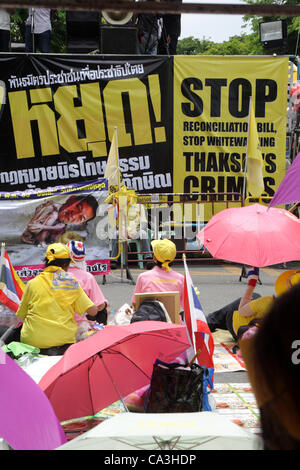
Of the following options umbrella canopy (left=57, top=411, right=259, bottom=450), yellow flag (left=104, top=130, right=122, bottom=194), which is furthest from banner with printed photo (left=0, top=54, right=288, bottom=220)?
umbrella canopy (left=57, top=411, right=259, bottom=450)

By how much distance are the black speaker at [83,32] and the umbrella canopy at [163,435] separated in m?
13.0

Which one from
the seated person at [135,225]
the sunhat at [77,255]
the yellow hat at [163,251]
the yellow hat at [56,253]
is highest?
the yellow hat at [56,253]

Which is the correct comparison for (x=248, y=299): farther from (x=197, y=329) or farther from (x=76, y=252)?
(x=197, y=329)

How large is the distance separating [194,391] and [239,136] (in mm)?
10516

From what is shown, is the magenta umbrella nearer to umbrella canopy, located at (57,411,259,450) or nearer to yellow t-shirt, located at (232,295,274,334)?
umbrella canopy, located at (57,411,259,450)

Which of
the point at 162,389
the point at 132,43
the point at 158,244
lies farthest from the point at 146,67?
the point at 162,389

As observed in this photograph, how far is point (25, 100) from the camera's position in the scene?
538 inches

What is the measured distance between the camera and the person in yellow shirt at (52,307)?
538 centimetres

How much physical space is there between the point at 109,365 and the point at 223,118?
1041 centimetres

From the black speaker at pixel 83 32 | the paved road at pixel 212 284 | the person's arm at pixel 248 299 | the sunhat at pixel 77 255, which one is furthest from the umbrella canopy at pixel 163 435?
the black speaker at pixel 83 32

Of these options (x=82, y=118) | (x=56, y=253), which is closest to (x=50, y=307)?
(x=56, y=253)

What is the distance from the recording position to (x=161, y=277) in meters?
6.39

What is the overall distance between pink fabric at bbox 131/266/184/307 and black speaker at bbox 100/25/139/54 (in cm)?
869

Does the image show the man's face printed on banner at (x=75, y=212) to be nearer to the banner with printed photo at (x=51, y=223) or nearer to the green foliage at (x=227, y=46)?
the banner with printed photo at (x=51, y=223)
